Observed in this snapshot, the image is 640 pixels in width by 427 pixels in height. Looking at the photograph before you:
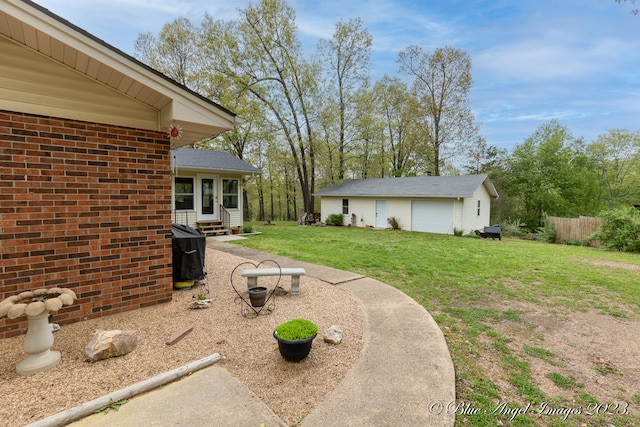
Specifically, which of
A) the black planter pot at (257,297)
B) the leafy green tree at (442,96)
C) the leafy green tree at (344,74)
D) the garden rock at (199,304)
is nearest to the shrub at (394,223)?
the leafy green tree at (344,74)

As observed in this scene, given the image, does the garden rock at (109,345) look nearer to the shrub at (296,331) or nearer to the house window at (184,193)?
the shrub at (296,331)

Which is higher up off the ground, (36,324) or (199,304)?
A: (36,324)

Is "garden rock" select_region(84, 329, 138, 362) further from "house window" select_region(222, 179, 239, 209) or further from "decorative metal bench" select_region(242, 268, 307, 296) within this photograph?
"house window" select_region(222, 179, 239, 209)

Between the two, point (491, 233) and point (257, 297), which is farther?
point (491, 233)

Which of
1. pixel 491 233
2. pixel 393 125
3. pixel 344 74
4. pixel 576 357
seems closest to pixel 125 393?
pixel 576 357

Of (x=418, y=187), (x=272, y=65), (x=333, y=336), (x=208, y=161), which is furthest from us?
(x=272, y=65)

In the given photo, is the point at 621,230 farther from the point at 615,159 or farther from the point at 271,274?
the point at 615,159

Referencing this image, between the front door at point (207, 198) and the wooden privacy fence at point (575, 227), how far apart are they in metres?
17.3

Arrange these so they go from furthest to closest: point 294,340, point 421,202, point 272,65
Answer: point 272,65 → point 421,202 → point 294,340

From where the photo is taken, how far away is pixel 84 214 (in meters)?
3.33

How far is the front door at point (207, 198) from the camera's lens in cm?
1204

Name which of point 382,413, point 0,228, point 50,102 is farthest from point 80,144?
point 382,413

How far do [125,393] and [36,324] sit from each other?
3.58 feet

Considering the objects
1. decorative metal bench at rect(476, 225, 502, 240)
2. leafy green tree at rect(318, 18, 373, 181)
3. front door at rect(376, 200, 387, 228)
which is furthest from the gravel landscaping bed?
leafy green tree at rect(318, 18, 373, 181)
